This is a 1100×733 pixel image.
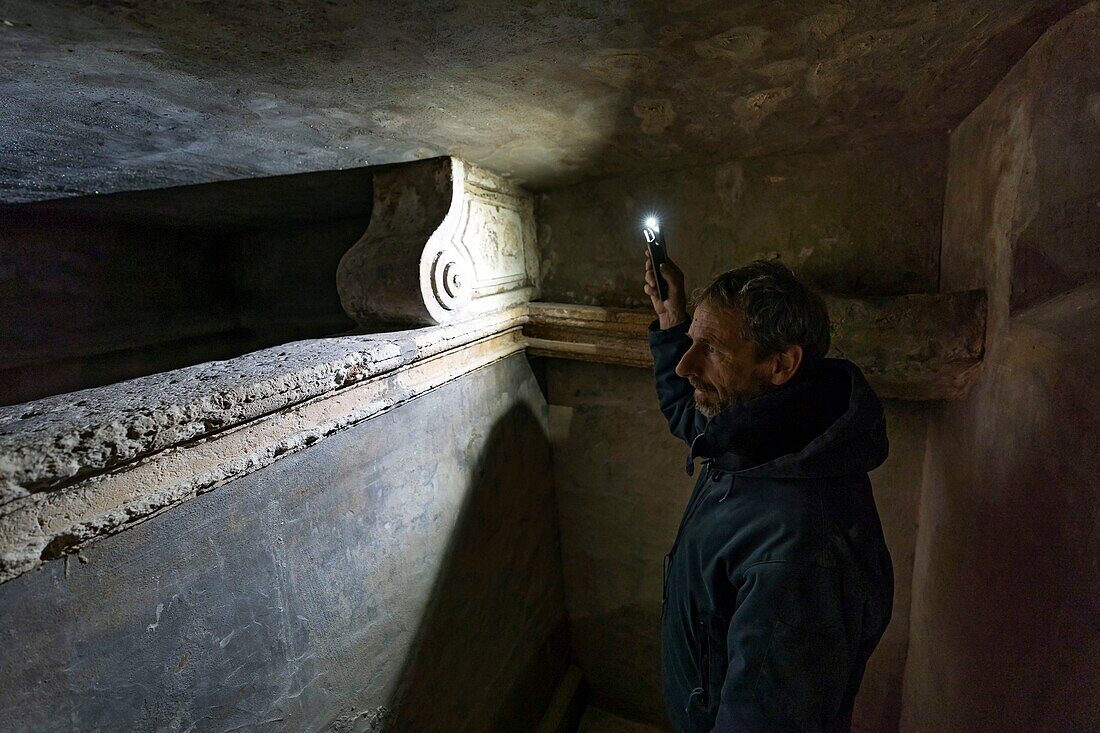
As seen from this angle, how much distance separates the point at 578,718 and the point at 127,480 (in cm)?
307

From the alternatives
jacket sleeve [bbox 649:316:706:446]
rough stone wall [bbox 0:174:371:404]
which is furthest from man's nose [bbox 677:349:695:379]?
rough stone wall [bbox 0:174:371:404]

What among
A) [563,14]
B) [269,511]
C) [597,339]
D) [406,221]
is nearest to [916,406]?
[597,339]

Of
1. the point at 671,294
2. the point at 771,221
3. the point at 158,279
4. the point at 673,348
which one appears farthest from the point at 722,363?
the point at 158,279

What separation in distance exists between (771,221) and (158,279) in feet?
10.3

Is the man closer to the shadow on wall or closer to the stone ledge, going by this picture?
the shadow on wall

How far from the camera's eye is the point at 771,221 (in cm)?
212

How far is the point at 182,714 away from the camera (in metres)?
1.12

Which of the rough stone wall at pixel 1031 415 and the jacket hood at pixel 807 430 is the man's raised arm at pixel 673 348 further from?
the rough stone wall at pixel 1031 415

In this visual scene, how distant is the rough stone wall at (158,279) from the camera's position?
2.15m

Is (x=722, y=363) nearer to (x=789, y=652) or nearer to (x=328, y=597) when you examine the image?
(x=789, y=652)

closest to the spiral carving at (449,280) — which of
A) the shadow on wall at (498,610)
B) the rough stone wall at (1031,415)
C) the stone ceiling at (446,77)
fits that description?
the stone ceiling at (446,77)

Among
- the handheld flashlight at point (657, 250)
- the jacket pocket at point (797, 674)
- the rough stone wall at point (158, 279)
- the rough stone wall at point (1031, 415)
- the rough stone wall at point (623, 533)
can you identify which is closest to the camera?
the rough stone wall at point (1031, 415)

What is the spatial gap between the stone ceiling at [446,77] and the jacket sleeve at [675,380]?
714 millimetres

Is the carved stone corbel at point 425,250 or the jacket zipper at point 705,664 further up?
Answer: the carved stone corbel at point 425,250
